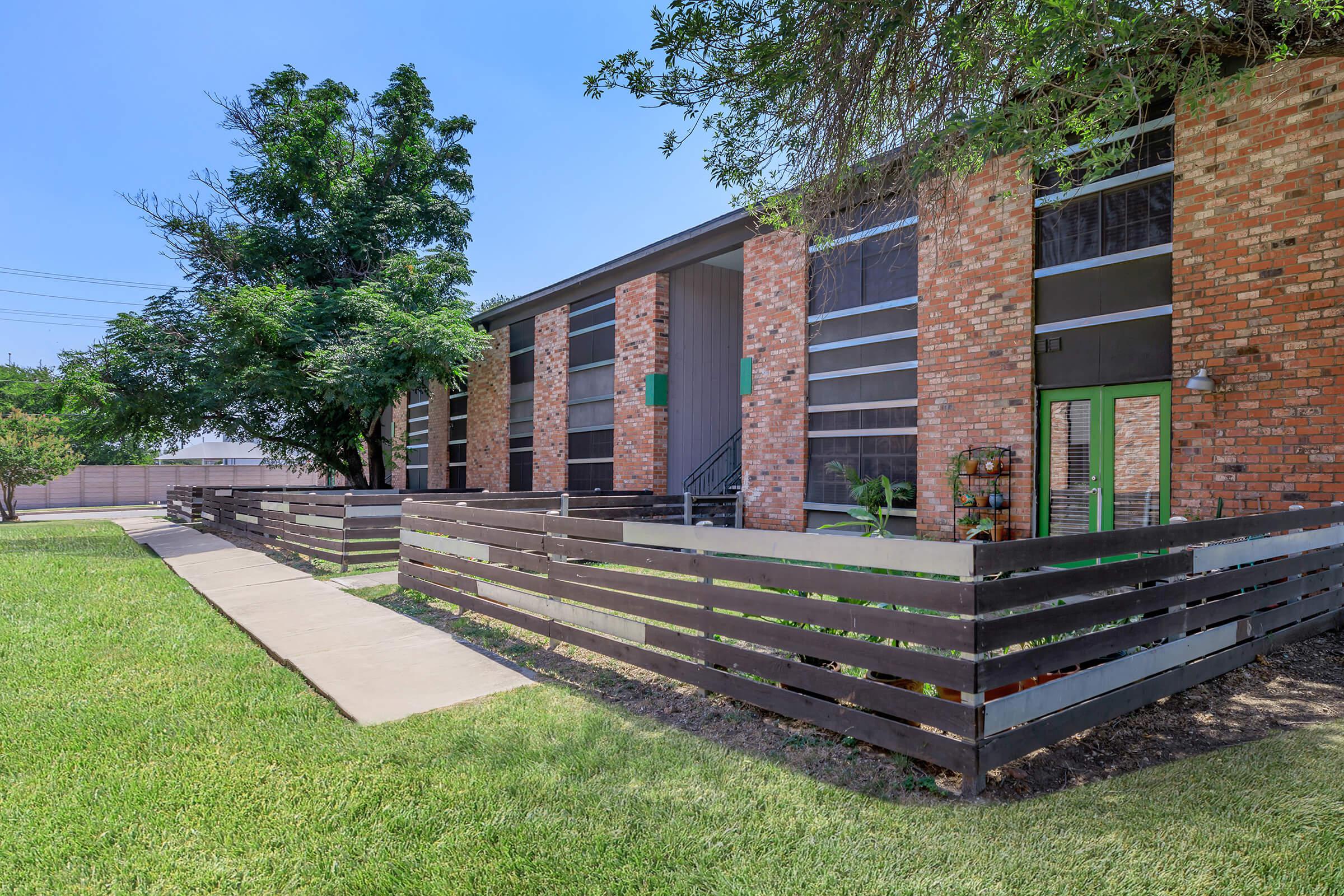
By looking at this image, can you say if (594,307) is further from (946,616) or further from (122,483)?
(122,483)

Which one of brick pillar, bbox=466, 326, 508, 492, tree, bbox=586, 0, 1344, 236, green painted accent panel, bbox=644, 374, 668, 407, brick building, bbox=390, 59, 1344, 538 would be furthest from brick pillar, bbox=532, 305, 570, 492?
tree, bbox=586, 0, 1344, 236

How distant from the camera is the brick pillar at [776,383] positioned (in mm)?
10195

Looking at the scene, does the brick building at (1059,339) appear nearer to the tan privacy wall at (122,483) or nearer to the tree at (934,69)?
the tree at (934,69)

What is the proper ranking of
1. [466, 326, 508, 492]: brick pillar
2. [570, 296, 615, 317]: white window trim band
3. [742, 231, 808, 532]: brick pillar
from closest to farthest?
[742, 231, 808, 532]: brick pillar < [570, 296, 615, 317]: white window trim band < [466, 326, 508, 492]: brick pillar

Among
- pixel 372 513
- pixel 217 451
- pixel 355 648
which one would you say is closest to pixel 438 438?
pixel 372 513

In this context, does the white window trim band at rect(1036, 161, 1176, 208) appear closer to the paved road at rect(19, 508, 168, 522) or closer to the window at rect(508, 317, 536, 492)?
the window at rect(508, 317, 536, 492)

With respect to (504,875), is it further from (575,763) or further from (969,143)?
(969,143)

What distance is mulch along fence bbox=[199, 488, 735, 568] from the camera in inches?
337

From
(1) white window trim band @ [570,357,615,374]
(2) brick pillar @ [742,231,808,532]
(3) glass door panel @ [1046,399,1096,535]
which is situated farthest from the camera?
(1) white window trim band @ [570,357,615,374]

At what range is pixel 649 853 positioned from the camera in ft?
7.20

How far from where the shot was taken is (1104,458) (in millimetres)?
7035

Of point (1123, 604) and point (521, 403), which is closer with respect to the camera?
point (1123, 604)

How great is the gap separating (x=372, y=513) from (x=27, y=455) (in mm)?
16744

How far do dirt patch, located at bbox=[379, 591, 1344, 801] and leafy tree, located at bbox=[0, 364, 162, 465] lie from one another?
16.4 meters
